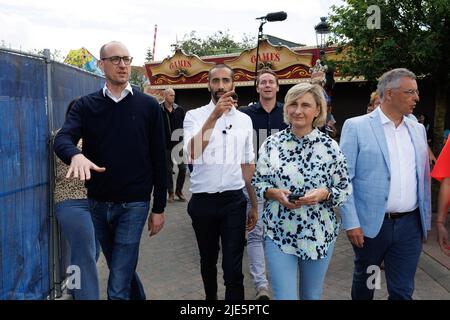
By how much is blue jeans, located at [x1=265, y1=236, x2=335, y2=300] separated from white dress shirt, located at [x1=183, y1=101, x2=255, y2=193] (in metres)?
0.75

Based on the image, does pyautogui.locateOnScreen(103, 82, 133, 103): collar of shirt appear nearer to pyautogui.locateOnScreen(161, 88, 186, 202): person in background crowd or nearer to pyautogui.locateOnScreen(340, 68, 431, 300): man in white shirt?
pyautogui.locateOnScreen(340, 68, 431, 300): man in white shirt

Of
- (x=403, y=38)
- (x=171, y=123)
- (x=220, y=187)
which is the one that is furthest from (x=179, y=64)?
(x=220, y=187)

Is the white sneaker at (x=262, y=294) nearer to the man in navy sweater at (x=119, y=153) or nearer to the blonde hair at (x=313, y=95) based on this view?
the man in navy sweater at (x=119, y=153)

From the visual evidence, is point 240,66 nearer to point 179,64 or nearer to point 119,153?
point 179,64

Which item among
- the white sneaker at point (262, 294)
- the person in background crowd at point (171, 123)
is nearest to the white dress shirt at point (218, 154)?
the white sneaker at point (262, 294)

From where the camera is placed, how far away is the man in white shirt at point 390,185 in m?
3.04

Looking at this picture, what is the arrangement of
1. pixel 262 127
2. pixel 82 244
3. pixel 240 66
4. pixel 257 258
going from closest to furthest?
1. pixel 82 244
2. pixel 257 258
3. pixel 262 127
4. pixel 240 66

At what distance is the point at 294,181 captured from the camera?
274 centimetres

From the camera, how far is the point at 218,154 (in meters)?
3.43

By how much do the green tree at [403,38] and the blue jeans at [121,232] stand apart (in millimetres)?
5787

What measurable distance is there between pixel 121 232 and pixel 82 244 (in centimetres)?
52

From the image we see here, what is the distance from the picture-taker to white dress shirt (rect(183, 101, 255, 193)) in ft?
11.1
